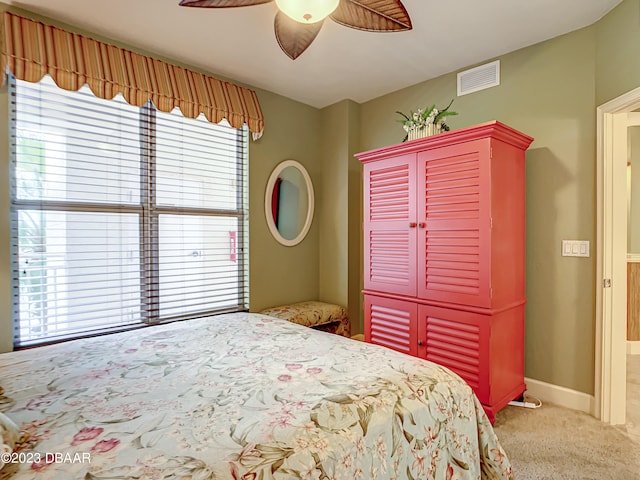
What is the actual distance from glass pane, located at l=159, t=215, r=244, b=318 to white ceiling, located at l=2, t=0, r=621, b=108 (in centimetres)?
129

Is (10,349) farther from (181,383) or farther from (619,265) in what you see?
(619,265)

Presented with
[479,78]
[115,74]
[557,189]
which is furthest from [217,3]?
[557,189]

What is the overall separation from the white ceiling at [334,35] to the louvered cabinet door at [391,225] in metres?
0.84

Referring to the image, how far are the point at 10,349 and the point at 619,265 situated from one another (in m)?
3.77

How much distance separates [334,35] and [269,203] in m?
1.56

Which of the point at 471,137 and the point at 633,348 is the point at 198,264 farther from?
the point at 633,348

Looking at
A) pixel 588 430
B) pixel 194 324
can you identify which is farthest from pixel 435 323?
pixel 194 324

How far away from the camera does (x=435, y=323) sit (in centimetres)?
240

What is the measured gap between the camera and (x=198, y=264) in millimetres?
2977

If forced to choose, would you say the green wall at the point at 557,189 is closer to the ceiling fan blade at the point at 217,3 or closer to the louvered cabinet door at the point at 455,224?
the louvered cabinet door at the point at 455,224

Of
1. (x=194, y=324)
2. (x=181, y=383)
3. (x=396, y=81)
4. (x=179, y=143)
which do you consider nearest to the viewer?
(x=181, y=383)

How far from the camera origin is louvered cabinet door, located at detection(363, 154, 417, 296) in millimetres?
2533

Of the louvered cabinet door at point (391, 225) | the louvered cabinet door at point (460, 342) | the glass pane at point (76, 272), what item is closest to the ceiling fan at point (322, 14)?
the louvered cabinet door at point (391, 225)

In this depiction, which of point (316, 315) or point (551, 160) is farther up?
point (551, 160)
